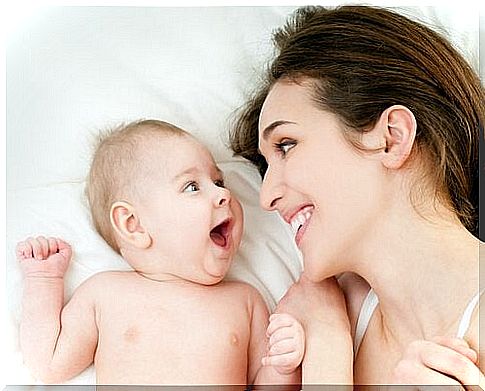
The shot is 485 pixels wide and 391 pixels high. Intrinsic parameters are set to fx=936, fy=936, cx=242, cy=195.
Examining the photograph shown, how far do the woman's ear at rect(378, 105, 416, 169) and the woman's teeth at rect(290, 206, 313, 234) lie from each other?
0.42ft

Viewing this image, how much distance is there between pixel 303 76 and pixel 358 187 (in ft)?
0.59

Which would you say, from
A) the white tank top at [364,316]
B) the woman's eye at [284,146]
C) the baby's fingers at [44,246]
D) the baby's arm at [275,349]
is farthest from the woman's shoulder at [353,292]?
the baby's fingers at [44,246]

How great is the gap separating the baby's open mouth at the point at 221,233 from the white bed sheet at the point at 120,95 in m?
0.05

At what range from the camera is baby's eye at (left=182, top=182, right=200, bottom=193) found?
1350 mm

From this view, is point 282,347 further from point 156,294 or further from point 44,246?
point 44,246

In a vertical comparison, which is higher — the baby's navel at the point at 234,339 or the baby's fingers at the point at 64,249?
the baby's fingers at the point at 64,249

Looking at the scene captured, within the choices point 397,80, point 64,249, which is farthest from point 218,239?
point 397,80

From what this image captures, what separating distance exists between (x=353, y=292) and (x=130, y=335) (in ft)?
1.12

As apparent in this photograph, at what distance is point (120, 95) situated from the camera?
1.41 m

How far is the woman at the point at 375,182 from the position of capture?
1.31m

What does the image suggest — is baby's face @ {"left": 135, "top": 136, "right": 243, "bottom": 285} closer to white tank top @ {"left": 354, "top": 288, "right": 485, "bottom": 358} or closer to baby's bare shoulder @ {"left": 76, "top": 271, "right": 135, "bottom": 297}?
baby's bare shoulder @ {"left": 76, "top": 271, "right": 135, "bottom": 297}

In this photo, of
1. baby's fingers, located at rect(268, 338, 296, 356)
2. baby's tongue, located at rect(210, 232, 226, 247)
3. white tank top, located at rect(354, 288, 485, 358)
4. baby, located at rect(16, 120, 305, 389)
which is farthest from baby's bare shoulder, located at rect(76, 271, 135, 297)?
white tank top, located at rect(354, 288, 485, 358)

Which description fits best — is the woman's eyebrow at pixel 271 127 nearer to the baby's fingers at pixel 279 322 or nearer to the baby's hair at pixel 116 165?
the baby's hair at pixel 116 165

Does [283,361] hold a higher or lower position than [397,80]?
lower
